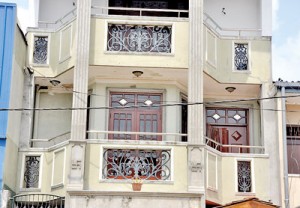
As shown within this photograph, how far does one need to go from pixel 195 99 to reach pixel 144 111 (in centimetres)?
203

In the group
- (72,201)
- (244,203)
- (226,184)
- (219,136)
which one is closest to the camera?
(244,203)

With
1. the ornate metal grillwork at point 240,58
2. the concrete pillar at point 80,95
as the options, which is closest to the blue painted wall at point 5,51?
the concrete pillar at point 80,95

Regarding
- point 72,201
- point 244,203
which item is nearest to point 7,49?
point 72,201

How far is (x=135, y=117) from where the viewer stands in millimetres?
23531

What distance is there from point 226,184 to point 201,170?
1488mm

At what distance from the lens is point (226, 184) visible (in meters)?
22.8

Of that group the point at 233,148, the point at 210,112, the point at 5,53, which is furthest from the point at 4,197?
the point at 233,148

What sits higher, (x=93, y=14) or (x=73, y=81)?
(x=93, y=14)

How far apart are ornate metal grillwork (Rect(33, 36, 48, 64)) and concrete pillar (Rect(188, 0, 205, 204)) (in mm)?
4460

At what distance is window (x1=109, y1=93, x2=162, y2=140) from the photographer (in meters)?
23.4

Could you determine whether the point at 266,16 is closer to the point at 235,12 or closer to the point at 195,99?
the point at 235,12

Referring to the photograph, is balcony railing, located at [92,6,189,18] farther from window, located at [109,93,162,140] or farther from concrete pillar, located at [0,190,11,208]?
concrete pillar, located at [0,190,11,208]

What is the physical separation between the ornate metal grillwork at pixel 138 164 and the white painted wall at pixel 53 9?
18.3ft

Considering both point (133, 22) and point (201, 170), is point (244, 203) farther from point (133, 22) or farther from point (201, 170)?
point (133, 22)
